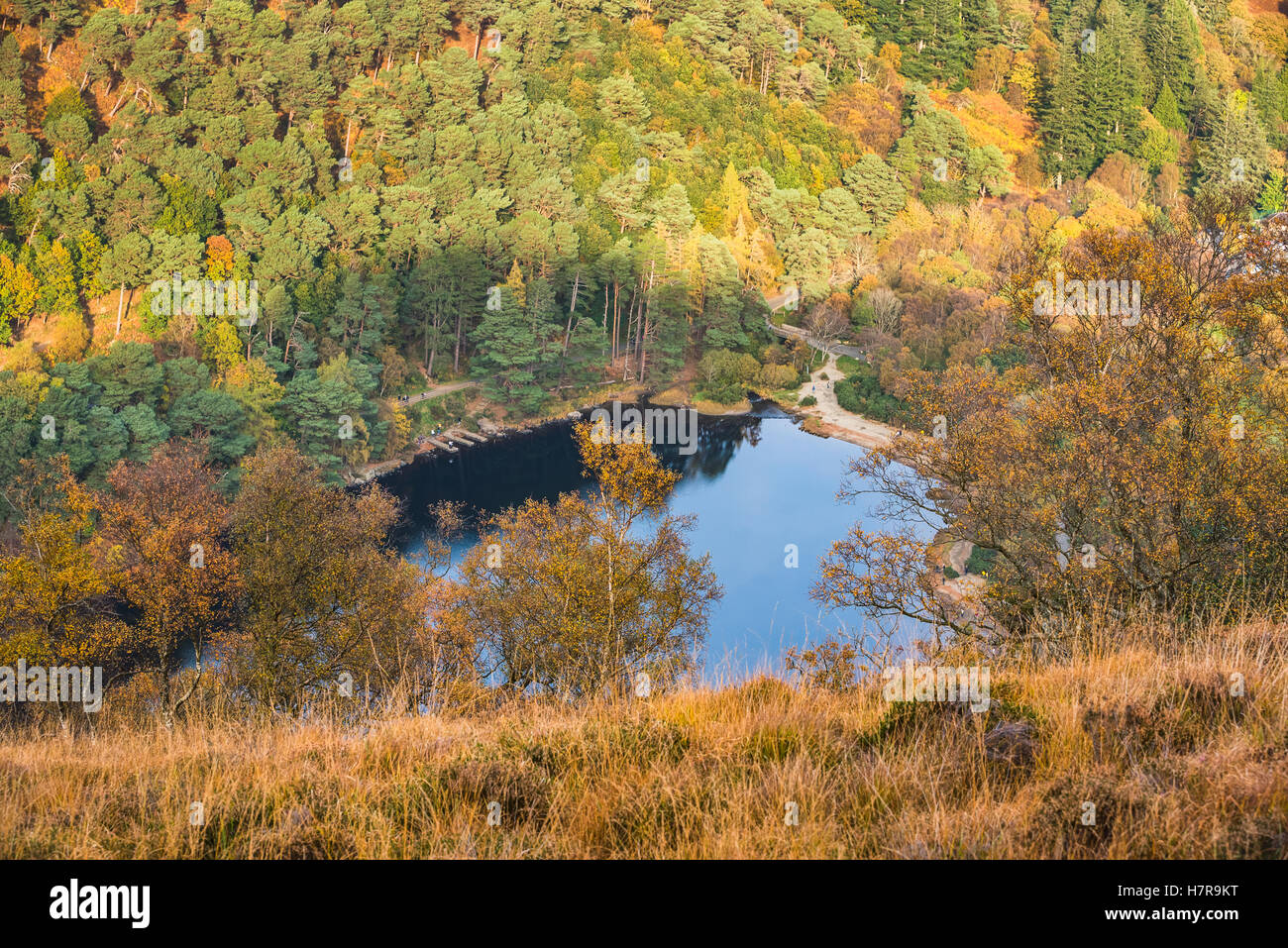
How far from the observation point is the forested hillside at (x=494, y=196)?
3656cm

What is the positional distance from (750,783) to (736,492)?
110ft

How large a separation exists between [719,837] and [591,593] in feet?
37.9

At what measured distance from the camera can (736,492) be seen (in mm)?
37438

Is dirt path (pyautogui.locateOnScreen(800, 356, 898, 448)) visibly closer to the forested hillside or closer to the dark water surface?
the dark water surface

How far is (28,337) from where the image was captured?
118ft

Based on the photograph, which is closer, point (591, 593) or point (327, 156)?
point (591, 593)

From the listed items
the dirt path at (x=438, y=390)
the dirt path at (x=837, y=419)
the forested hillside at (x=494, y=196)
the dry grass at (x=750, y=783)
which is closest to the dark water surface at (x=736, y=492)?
the dirt path at (x=837, y=419)

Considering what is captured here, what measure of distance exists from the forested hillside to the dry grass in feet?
94.8

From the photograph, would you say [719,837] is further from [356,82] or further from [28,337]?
[356,82]

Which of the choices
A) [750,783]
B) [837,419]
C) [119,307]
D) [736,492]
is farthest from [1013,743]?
[837,419]

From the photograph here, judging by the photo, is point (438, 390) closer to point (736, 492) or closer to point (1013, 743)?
point (736, 492)

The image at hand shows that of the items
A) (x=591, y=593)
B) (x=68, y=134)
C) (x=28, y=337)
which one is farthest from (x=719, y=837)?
(x=68, y=134)

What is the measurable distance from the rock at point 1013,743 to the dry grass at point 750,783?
12 mm

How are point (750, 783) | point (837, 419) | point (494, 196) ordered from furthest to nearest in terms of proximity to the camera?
point (494, 196) → point (837, 419) → point (750, 783)
